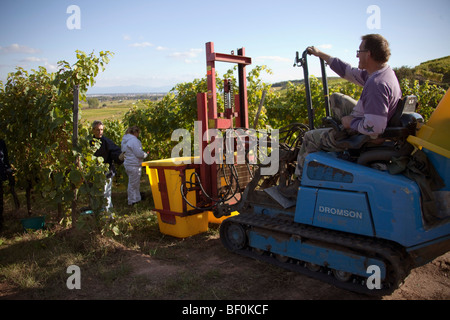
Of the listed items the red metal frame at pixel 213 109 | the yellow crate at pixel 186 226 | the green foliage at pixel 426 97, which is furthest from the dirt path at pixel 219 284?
the green foliage at pixel 426 97

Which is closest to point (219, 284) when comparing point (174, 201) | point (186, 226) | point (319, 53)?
point (186, 226)

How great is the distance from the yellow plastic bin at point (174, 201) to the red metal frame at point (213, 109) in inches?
10.7

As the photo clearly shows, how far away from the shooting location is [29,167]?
23.1ft

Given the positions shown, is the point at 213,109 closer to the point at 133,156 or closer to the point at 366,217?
the point at 366,217

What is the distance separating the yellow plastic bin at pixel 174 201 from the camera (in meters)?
5.59

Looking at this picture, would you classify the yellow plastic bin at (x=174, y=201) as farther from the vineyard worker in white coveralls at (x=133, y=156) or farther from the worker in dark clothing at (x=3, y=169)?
the worker in dark clothing at (x=3, y=169)

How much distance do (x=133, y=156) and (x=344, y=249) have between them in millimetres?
5320

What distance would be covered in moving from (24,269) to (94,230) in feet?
3.31

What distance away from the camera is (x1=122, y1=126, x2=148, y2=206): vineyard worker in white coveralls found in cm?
774

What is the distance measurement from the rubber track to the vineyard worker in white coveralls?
3.83 meters

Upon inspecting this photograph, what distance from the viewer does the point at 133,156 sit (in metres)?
7.87
